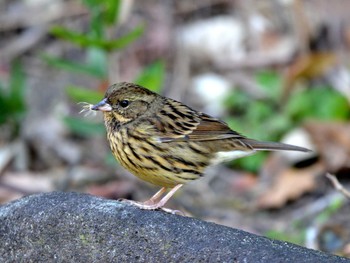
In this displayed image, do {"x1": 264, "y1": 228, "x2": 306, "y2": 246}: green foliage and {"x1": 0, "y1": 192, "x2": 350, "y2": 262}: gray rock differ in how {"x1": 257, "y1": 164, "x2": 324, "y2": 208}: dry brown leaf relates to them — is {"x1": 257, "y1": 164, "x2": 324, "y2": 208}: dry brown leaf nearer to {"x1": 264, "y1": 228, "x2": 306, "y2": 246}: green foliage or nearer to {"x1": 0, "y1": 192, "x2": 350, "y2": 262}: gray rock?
{"x1": 264, "y1": 228, "x2": 306, "y2": 246}: green foliage

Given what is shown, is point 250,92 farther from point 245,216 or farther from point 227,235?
point 227,235

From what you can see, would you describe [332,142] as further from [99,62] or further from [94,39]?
[94,39]

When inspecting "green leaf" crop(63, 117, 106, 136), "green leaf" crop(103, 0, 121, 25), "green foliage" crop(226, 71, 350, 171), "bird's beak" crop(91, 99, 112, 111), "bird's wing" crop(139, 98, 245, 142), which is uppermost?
"green leaf" crop(103, 0, 121, 25)

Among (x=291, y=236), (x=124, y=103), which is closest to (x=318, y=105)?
(x=291, y=236)

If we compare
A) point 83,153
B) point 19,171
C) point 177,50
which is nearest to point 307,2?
point 177,50

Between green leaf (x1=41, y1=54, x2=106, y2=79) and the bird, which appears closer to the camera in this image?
the bird

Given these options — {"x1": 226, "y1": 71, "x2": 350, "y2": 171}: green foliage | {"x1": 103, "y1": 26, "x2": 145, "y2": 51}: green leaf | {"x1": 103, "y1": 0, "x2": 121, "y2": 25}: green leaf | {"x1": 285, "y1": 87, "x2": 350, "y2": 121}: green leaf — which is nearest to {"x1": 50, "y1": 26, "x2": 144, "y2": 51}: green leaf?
{"x1": 103, "y1": 26, "x2": 145, "y2": 51}: green leaf

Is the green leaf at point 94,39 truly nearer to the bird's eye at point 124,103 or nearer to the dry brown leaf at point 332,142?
the bird's eye at point 124,103

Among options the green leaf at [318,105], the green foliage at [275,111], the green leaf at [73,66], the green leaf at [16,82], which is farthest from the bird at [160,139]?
the green leaf at [16,82]
